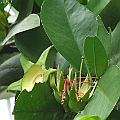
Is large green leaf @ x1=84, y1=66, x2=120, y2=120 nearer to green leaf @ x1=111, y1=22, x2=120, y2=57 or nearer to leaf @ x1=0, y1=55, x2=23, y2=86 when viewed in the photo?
green leaf @ x1=111, y1=22, x2=120, y2=57

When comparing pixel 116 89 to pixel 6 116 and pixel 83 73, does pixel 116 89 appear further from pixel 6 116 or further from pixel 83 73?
pixel 6 116

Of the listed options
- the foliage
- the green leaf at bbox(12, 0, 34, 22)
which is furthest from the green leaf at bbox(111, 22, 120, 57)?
the green leaf at bbox(12, 0, 34, 22)

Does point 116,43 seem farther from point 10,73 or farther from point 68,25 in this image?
point 10,73

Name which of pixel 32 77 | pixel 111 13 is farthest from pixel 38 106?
pixel 111 13

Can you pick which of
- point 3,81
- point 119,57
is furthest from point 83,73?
point 3,81

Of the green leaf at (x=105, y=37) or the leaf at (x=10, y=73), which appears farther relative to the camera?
the leaf at (x=10, y=73)

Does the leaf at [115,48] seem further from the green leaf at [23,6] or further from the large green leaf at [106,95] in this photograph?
the green leaf at [23,6]

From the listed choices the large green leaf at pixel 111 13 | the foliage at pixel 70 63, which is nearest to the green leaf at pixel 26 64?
the foliage at pixel 70 63
